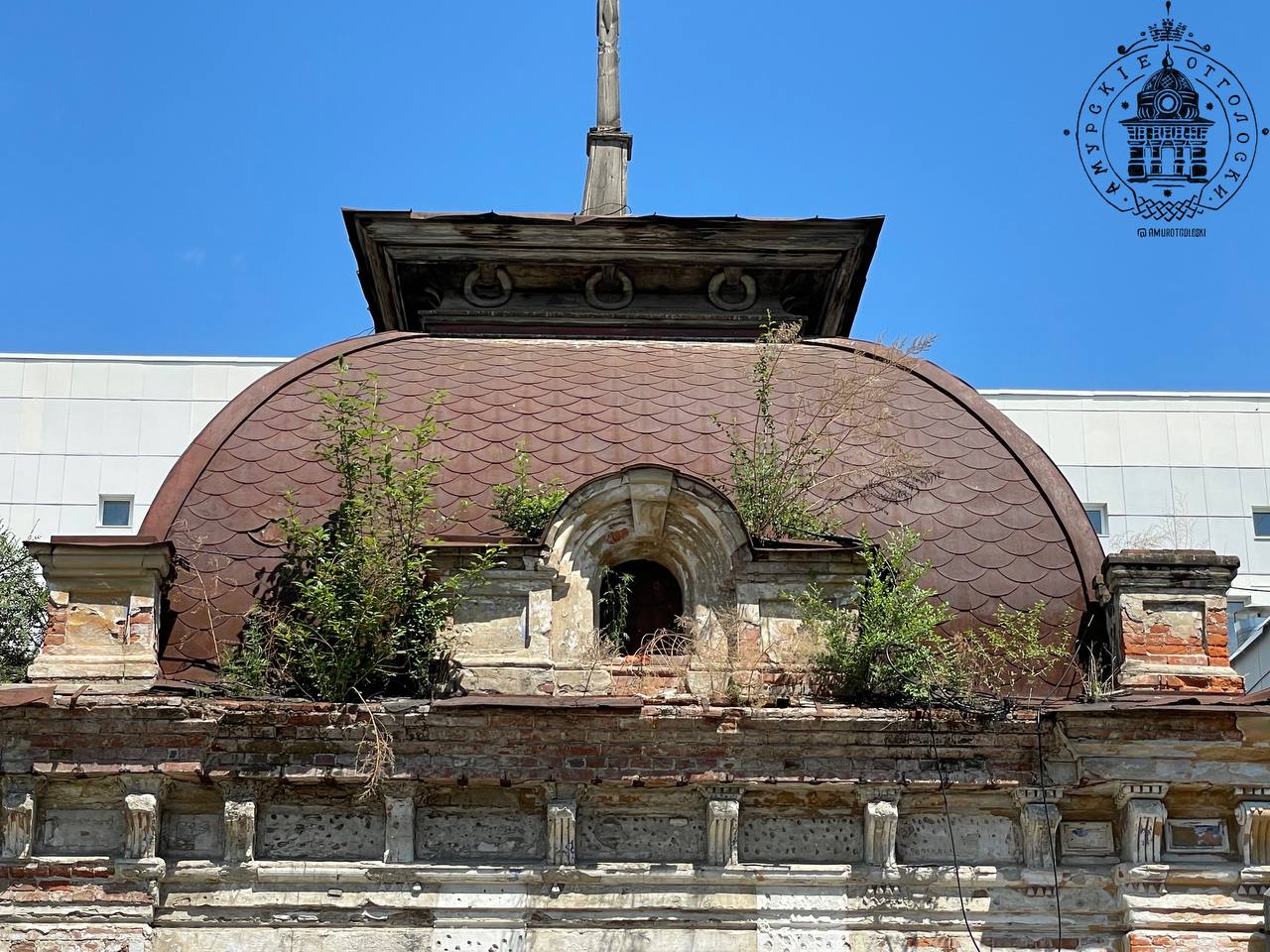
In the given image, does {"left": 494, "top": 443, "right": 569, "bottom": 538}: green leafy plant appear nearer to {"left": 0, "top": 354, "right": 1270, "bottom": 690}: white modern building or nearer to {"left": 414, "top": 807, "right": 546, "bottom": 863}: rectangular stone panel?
{"left": 414, "top": 807, "right": 546, "bottom": 863}: rectangular stone panel

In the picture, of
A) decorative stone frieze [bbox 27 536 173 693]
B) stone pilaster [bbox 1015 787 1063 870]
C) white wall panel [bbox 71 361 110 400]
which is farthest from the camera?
white wall panel [bbox 71 361 110 400]

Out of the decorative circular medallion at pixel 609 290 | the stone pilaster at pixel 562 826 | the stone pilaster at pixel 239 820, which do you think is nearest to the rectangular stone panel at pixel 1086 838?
the stone pilaster at pixel 562 826

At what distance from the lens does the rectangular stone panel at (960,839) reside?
12.0m

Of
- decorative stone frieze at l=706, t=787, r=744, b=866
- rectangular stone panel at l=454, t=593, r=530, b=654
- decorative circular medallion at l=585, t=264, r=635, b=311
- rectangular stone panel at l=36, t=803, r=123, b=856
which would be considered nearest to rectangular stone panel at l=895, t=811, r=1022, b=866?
decorative stone frieze at l=706, t=787, r=744, b=866

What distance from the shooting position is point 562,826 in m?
11.9

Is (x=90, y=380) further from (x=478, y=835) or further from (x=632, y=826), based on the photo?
(x=632, y=826)

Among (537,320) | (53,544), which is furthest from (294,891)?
(537,320)

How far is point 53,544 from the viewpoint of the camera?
12367 millimetres

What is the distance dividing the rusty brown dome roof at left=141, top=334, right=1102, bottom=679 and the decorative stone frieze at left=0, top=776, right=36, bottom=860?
127 cm

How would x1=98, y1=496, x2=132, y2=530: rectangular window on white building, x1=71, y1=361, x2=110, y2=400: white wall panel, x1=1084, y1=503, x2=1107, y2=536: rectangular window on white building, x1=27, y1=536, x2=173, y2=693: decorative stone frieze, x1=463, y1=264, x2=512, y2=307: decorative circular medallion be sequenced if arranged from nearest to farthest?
1. x1=27, y1=536, x2=173, y2=693: decorative stone frieze
2. x1=463, y1=264, x2=512, y2=307: decorative circular medallion
3. x1=98, y1=496, x2=132, y2=530: rectangular window on white building
4. x1=71, y1=361, x2=110, y2=400: white wall panel
5. x1=1084, y1=503, x2=1107, y2=536: rectangular window on white building

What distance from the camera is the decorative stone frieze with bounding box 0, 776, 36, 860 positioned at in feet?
38.7

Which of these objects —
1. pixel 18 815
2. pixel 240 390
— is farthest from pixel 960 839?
pixel 240 390

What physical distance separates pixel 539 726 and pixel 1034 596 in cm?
354

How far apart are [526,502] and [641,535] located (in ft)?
2.48
